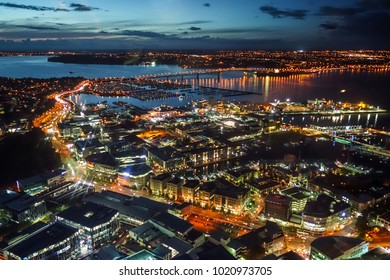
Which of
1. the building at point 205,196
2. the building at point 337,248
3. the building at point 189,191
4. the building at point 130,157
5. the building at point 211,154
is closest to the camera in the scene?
the building at point 337,248

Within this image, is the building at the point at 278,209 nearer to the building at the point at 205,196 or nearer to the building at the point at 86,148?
the building at the point at 205,196

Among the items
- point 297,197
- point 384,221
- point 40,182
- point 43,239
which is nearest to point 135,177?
point 40,182

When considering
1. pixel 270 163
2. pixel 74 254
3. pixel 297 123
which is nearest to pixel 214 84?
pixel 297 123

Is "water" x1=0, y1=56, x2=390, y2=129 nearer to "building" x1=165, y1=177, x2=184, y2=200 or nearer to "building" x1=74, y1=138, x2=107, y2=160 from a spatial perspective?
"building" x1=74, y1=138, x2=107, y2=160

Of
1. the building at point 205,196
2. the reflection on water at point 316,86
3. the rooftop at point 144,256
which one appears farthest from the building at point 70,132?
the reflection on water at point 316,86

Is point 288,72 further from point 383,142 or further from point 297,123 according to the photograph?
point 383,142
